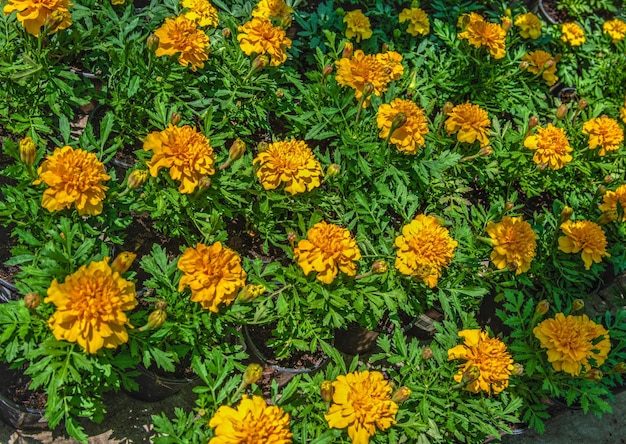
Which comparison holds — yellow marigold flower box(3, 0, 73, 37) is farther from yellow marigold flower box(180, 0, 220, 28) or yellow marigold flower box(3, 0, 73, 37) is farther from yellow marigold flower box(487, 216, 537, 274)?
yellow marigold flower box(487, 216, 537, 274)

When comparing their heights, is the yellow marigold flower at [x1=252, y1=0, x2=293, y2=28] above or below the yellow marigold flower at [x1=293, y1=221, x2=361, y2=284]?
above

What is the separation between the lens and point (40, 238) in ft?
5.90

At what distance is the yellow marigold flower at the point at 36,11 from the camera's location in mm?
Answer: 1804

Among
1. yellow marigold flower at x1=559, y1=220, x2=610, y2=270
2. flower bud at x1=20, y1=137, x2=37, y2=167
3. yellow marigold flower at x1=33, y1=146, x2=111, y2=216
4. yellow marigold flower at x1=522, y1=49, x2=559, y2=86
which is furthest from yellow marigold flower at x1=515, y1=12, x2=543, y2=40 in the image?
flower bud at x1=20, y1=137, x2=37, y2=167

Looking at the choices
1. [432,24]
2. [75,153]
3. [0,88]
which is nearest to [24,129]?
[0,88]

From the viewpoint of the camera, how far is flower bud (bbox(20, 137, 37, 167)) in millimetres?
1693

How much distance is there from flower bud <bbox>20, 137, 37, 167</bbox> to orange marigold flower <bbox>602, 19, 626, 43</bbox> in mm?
3445

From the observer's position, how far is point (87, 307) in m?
1.45

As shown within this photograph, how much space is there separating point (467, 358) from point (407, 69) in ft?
5.03

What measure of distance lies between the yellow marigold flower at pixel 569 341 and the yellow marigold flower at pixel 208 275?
3.94 ft

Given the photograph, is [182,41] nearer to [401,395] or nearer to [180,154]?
[180,154]

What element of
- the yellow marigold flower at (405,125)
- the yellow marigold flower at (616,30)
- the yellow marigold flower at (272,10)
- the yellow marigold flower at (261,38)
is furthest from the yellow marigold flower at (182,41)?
the yellow marigold flower at (616,30)

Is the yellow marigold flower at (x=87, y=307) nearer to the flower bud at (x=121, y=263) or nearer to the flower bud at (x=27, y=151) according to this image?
the flower bud at (x=121, y=263)

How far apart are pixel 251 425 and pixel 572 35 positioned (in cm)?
317
